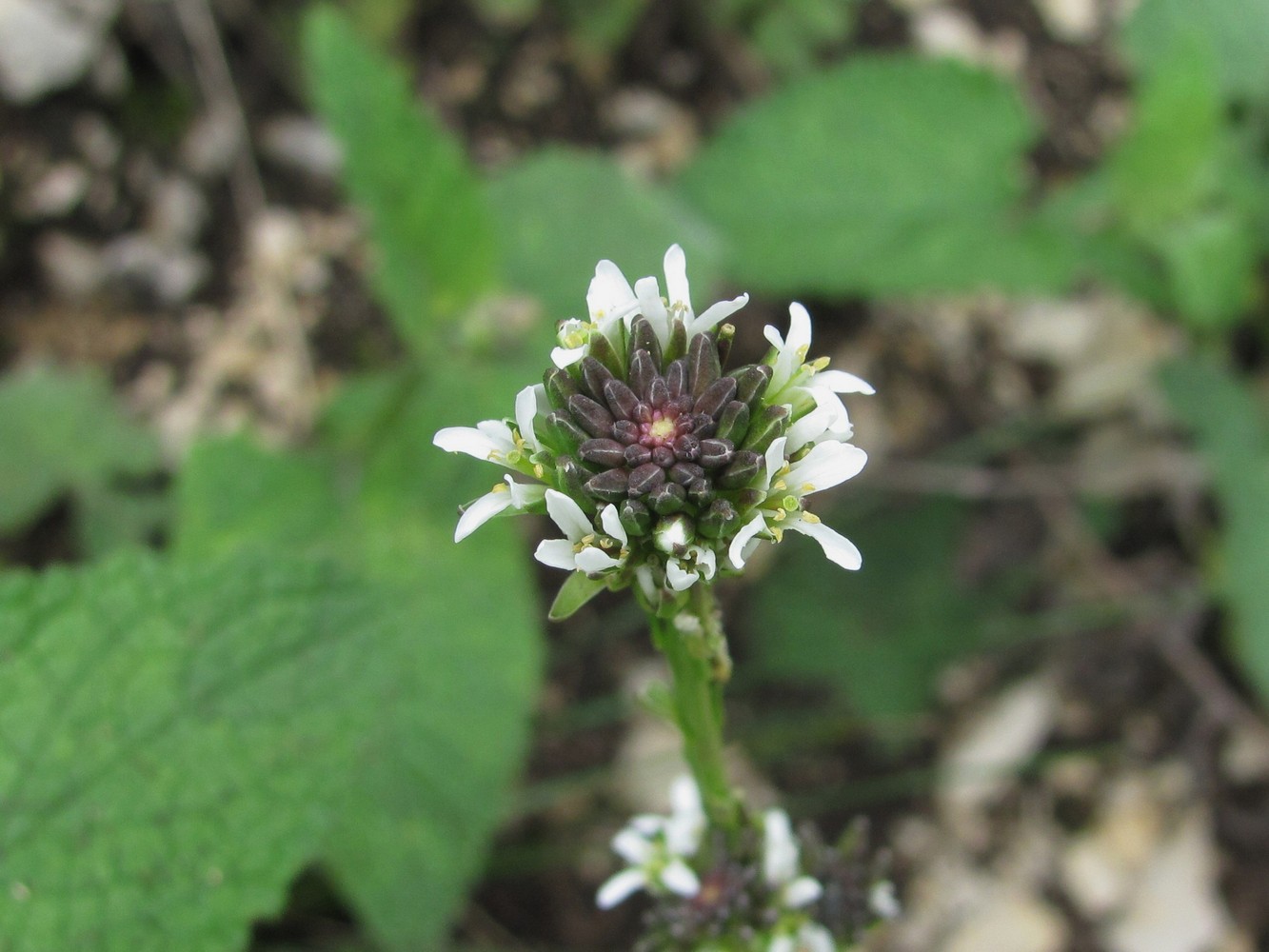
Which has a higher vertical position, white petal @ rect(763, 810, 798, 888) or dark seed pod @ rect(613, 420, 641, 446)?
dark seed pod @ rect(613, 420, 641, 446)

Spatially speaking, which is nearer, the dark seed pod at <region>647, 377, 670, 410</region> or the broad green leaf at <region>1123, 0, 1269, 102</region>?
the dark seed pod at <region>647, 377, 670, 410</region>

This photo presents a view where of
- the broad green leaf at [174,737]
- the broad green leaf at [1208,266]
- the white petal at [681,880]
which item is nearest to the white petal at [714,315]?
the broad green leaf at [174,737]

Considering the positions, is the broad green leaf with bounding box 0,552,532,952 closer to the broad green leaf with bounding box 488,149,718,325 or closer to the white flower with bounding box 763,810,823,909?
the white flower with bounding box 763,810,823,909

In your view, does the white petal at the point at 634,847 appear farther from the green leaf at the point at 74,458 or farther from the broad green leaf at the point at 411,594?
the green leaf at the point at 74,458

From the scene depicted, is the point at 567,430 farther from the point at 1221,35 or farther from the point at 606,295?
Answer: the point at 1221,35

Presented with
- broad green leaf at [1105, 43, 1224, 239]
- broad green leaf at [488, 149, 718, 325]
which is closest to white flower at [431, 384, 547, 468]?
broad green leaf at [488, 149, 718, 325]

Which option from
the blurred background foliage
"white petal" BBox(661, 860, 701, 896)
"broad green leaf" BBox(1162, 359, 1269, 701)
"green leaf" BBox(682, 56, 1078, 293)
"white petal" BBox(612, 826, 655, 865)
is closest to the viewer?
"white petal" BBox(661, 860, 701, 896)
